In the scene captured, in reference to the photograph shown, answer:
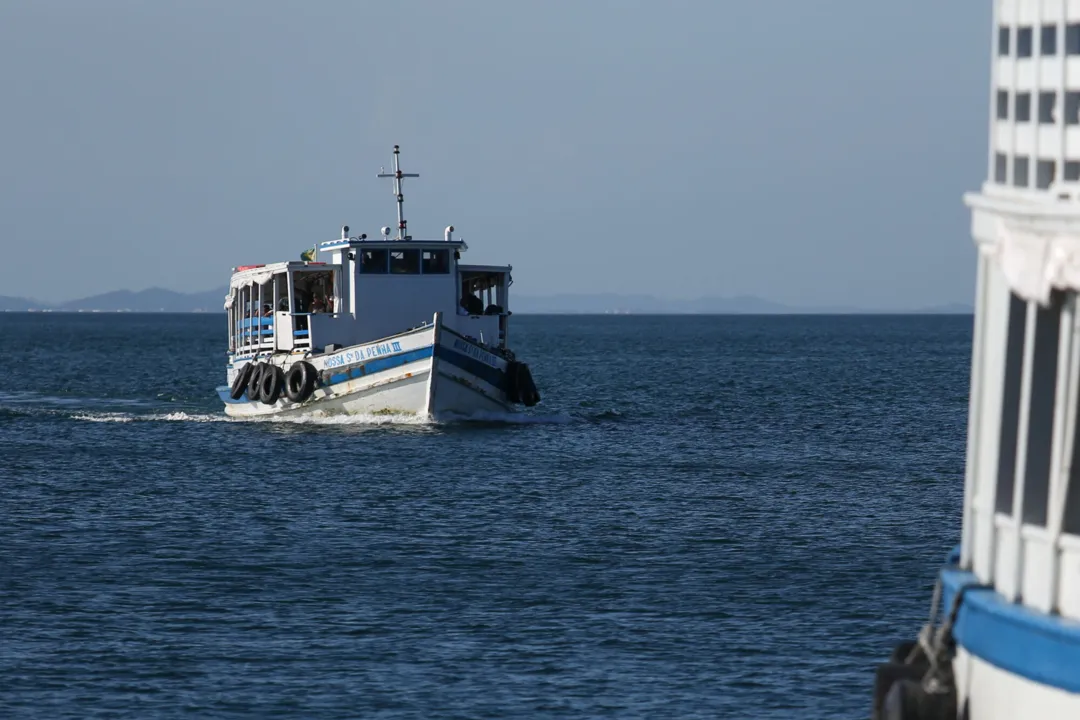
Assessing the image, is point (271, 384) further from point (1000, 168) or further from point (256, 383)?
point (1000, 168)

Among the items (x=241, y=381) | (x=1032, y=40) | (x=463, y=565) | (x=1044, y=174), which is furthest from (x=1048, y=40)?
(x=241, y=381)

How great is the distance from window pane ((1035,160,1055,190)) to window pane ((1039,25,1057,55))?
0.50 metres

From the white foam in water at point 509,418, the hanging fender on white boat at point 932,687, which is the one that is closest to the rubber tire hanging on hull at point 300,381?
the white foam in water at point 509,418

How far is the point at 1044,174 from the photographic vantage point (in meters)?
7.25

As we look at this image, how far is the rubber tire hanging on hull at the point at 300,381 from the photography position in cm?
3719

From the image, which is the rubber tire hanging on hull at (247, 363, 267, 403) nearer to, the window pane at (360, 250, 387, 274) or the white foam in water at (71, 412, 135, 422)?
the window pane at (360, 250, 387, 274)

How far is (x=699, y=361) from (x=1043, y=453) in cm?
9496

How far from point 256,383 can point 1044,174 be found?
33.5 metres

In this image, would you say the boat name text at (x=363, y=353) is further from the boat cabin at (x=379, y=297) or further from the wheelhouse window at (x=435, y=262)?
the wheelhouse window at (x=435, y=262)

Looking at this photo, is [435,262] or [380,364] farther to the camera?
[435,262]

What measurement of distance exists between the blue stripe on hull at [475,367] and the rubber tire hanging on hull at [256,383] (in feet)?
18.6

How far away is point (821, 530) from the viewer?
2425cm

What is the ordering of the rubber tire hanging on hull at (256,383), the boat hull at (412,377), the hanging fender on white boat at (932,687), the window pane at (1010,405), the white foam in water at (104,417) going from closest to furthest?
the window pane at (1010,405)
the hanging fender on white boat at (932,687)
the boat hull at (412,377)
the rubber tire hanging on hull at (256,383)
the white foam in water at (104,417)

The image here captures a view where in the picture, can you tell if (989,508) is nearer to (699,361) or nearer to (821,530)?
(821,530)
